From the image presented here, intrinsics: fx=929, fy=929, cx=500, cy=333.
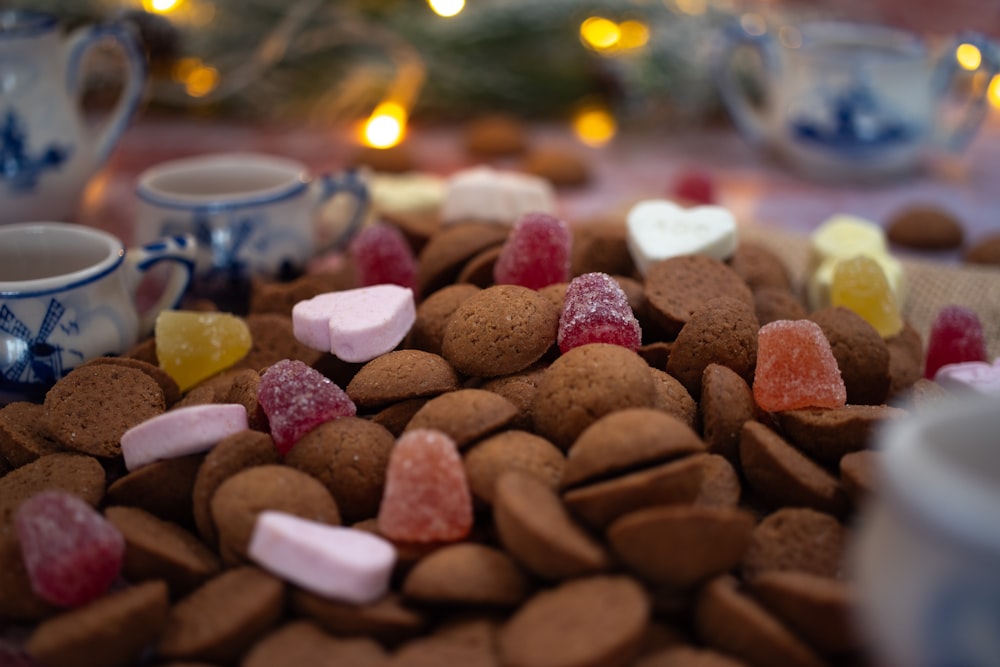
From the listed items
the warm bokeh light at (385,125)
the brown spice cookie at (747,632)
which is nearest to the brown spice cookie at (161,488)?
the brown spice cookie at (747,632)

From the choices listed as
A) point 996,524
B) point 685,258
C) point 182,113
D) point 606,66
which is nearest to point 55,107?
point 182,113

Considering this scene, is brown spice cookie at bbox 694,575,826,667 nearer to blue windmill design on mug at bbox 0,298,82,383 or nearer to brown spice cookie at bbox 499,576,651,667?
brown spice cookie at bbox 499,576,651,667

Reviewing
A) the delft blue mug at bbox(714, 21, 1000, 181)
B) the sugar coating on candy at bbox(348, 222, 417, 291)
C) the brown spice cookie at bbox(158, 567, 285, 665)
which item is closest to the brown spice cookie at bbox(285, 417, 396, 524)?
the brown spice cookie at bbox(158, 567, 285, 665)

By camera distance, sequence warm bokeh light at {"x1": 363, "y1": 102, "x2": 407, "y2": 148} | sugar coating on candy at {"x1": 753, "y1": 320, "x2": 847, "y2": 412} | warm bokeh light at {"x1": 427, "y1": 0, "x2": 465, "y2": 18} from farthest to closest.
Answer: warm bokeh light at {"x1": 363, "y1": 102, "x2": 407, "y2": 148} < warm bokeh light at {"x1": 427, "y1": 0, "x2": 465, "y2": 18} < sugar coating on candy at {"x1": 753, "y1": 320, "x2": 847, "y2": 412}

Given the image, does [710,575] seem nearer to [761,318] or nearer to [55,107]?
[761,318]

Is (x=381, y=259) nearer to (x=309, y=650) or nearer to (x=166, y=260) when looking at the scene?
(x=166, y=260)

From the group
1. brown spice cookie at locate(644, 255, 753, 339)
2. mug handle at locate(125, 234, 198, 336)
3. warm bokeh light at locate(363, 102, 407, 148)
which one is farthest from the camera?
warm bokeh light at locate(363, 102, 407, 148)

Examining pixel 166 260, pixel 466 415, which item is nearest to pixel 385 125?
pixel 166 260
